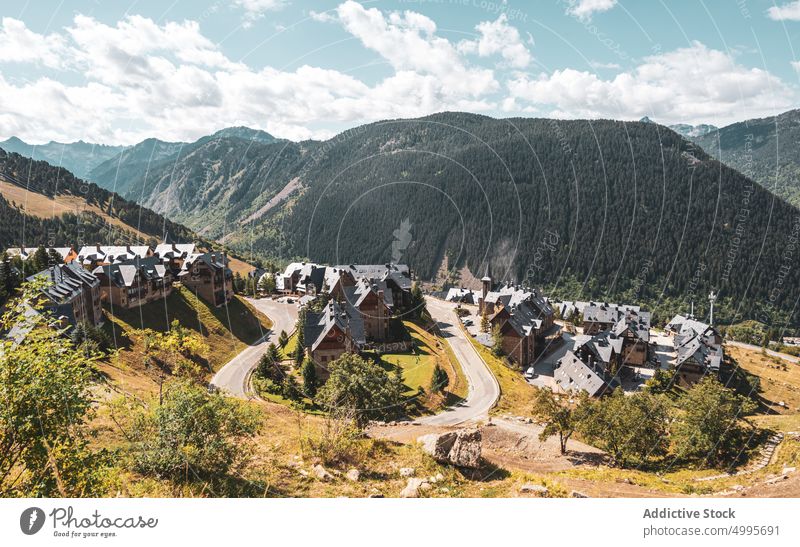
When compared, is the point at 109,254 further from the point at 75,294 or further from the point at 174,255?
the point at 75,294

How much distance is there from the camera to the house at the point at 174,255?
249ft

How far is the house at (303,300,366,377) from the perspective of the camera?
5512 cm

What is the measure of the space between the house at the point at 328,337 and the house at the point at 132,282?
2500 cm

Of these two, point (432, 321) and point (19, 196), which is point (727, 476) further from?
point (19, 196)

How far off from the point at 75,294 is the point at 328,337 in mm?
28876

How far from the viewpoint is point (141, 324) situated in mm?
57438

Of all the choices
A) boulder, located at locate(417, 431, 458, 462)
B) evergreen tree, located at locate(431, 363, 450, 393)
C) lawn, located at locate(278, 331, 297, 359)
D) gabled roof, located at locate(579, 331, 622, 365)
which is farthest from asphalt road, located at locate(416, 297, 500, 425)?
lawn, located at locate(278, 331, 297, 359)

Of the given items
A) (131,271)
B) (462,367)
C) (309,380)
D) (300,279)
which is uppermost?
(131,271)

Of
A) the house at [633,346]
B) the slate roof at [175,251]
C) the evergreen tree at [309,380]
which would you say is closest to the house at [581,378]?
the house at [633,346]

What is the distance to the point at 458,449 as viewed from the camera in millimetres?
25500

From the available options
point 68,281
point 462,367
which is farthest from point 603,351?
point 68,281

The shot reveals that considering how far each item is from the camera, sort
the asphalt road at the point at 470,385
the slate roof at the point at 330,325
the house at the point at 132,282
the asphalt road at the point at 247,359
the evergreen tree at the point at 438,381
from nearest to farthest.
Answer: the asphalt road at the point at 470,385 < the asphalt road at the point at 247,359 < the evergreen tree at the point at 438,381 < the slate roof at the point at 330,325 < the house at the point at 132,282

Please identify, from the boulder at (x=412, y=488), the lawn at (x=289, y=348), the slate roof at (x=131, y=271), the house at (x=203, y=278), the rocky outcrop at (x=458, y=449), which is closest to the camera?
the boulder at (x=412, y=488)

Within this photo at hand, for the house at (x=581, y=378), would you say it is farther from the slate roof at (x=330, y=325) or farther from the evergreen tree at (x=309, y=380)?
the evergreen tree at (x=309, y=380)
